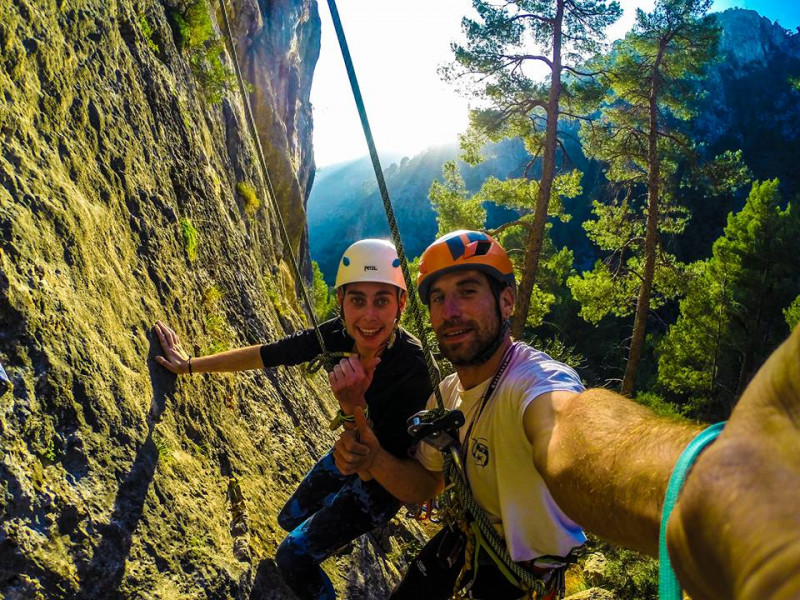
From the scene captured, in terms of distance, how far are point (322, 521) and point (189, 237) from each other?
2.41 m

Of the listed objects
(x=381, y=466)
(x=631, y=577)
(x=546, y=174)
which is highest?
(x=546, y=174)

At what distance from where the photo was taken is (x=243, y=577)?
2.64 m

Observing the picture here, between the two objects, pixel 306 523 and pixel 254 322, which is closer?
pixel 306 523

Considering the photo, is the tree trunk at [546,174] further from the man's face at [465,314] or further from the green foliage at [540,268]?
the man's face at [465,314]

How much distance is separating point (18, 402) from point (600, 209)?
16.2 m

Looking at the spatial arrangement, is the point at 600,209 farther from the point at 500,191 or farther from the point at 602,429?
the point at 602,429

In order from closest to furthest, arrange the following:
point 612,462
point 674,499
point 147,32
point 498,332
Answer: point 674,499 < point 612,462 < point 498,332 < point 147,32

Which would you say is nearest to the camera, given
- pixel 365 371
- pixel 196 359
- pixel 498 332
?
pixel 498 332

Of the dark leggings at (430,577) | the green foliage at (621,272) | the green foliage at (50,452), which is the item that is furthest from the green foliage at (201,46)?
the green foliage at (621,272)

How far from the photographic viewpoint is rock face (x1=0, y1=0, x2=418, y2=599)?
1882 millimetres

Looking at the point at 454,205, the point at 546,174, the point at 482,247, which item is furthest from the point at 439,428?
the point at 454,205

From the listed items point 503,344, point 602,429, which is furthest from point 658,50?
point 602,429

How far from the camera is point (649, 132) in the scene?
1446cm

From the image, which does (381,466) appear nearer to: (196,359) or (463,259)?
(463,259)
